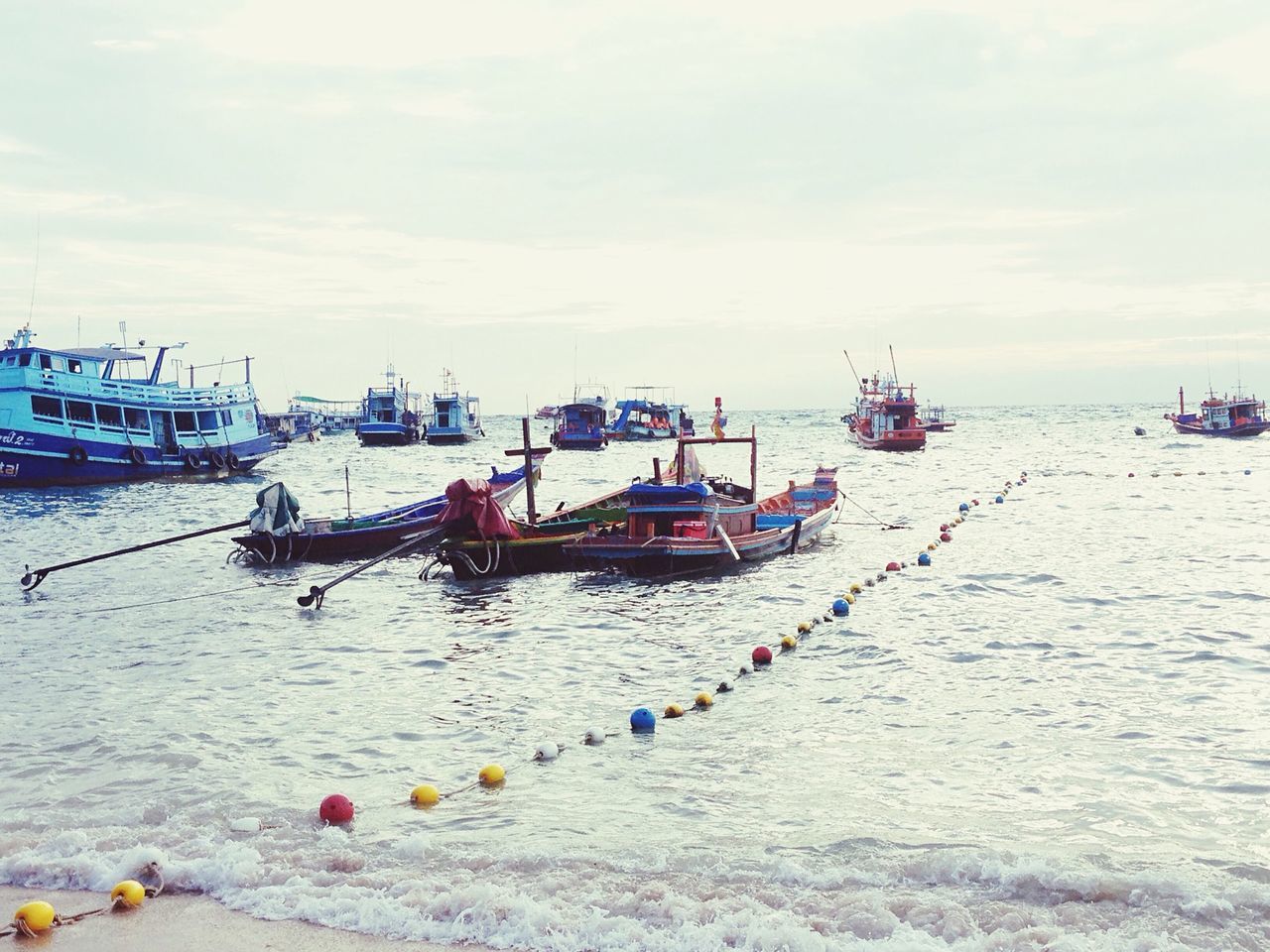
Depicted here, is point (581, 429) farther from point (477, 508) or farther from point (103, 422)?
point (477, 508)

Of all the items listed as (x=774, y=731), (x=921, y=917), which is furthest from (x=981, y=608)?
(x=921, y=917)

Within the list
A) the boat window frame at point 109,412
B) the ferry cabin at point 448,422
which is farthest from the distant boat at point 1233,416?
the boat window frame at point 109,412

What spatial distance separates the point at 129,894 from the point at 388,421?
86.5 metres

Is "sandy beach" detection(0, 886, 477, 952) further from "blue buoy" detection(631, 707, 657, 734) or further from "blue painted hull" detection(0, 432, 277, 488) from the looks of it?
"blue painted hull" detection(0, 432, 277, 488)

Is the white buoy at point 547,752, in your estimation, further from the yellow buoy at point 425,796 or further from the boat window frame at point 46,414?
the boat window frame at point 46,414

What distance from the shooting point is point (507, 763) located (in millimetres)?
9812

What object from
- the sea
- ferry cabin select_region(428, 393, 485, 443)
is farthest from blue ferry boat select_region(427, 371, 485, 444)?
the sea

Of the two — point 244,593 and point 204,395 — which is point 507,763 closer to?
point 244,593

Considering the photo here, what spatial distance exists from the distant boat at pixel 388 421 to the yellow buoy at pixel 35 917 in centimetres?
8050

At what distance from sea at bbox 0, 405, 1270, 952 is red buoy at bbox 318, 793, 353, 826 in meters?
0.10

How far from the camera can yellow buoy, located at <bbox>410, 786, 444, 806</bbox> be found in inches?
344

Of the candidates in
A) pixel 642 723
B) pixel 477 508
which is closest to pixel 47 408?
pixel 477 508

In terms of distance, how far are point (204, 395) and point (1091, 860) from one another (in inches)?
2012

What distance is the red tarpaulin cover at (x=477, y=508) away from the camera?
68.7 ft
